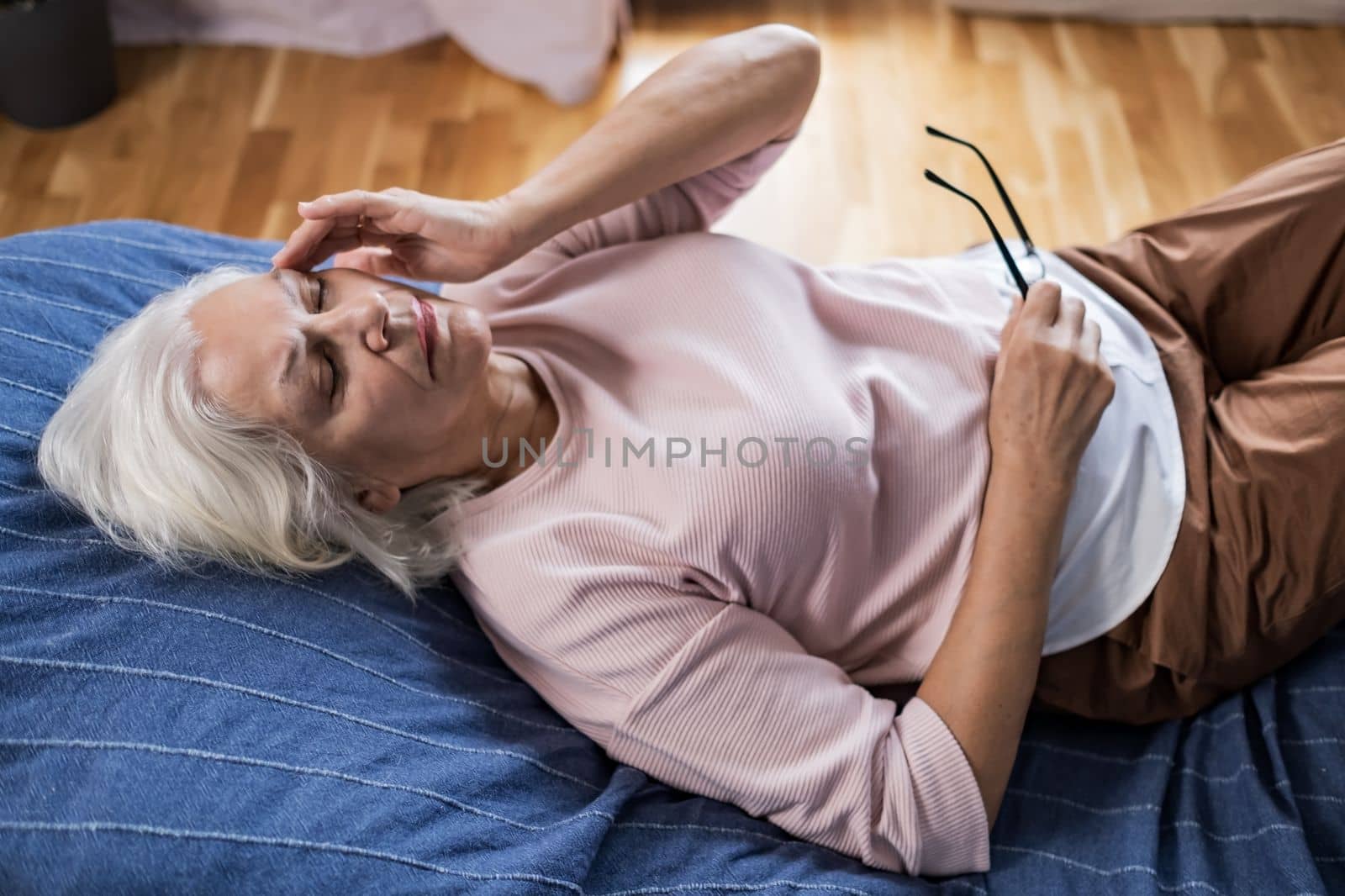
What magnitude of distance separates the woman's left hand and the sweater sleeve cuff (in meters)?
0.77

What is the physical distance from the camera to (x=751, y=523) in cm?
130

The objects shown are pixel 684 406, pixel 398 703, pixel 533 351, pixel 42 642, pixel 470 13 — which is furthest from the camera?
pixel 470 13

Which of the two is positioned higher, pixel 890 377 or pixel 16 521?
pixel 890 377

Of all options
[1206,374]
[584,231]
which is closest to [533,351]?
[584,231]

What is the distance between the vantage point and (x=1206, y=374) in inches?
61.6

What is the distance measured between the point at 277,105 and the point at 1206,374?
222 centimetres

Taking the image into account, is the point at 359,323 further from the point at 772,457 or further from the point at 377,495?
the point at 772,457

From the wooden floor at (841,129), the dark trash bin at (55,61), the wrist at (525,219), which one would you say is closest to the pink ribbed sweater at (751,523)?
the wrist at (525,219)

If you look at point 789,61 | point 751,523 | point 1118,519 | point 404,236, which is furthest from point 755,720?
point 789,61

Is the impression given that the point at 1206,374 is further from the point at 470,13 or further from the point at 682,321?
the point at 470,13

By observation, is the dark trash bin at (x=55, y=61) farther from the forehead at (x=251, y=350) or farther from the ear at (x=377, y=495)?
the ear at (x=377, y=495)

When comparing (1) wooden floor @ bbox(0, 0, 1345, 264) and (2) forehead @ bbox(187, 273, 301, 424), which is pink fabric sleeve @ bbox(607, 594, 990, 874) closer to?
(2) forehead @ bbox(187, 273, 301, 424)

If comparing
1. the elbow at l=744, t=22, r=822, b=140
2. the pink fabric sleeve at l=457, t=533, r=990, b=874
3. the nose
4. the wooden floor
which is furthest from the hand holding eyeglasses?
the wooden floor

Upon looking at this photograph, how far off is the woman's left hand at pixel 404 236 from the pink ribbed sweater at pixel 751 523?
14 centimetres
